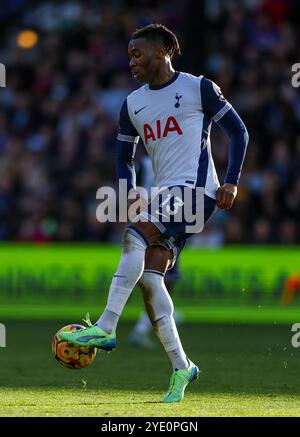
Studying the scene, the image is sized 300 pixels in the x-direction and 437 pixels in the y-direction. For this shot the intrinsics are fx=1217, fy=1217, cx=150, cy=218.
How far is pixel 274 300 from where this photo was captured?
1473cm

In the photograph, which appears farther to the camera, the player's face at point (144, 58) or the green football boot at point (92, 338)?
the player's face at point (144, 58)

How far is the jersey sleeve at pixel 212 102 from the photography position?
779 cm

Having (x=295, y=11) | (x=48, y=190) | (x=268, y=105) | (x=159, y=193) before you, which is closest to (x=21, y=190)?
(x=48, y=190)

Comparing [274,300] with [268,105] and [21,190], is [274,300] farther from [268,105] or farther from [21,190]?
[21,190]

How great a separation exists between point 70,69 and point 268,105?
3.69 meters

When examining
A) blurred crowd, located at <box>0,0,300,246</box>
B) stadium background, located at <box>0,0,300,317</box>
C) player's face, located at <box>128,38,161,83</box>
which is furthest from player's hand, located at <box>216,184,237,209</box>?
blurred crowd, located at <box>0,0,300,246</box>

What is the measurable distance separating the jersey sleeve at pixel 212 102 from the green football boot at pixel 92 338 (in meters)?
1.56

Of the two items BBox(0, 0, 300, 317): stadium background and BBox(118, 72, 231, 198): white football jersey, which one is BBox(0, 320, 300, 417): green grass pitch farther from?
BBox(0, 0, 300, 317): stadium background

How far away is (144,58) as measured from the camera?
308 inches

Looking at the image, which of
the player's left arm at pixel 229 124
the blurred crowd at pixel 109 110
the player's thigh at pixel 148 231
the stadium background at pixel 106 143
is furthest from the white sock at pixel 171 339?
the blurred crowd at pixel 109 110

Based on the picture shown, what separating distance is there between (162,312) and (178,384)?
1.53 ft

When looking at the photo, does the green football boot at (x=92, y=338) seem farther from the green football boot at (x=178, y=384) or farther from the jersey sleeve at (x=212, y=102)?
the jersey sleeve at (x=212, y=102)

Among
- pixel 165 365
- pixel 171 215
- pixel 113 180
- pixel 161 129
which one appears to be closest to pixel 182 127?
pixel 161 129

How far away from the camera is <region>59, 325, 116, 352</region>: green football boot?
741 centimetres
